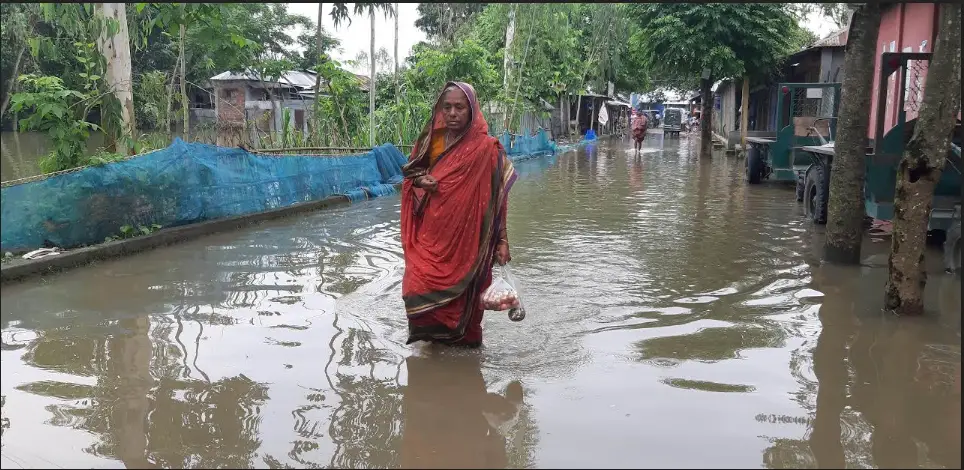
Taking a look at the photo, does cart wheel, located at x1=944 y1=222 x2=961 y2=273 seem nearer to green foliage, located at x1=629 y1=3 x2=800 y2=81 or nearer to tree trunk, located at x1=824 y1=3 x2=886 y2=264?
tree trunk, located at x1=824 y1=3 x2=886 y2=264

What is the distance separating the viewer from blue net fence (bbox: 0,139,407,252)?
6.75 m

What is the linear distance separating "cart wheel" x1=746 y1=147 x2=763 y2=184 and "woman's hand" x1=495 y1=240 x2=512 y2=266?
1165 cm

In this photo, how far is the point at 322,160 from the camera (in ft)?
39.3

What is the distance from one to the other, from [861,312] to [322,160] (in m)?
8.71

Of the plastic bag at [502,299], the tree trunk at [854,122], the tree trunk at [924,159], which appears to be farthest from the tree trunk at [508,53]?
the plastic bag at [502,299]

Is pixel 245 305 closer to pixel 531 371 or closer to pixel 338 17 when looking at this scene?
pixel 531 371

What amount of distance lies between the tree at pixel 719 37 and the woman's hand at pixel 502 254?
17.2 metres

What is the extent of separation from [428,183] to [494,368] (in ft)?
3.79

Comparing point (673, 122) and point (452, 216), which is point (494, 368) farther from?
point (673, 122)

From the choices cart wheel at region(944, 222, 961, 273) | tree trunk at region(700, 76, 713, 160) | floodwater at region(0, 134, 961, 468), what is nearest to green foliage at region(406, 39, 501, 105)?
tree trunk at region(700, 76, 713, 160)

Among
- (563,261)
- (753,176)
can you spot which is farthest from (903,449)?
(753,176)

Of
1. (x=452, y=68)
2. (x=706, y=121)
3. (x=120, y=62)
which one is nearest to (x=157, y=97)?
(x=120, y=62)

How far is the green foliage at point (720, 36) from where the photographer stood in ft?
65.5

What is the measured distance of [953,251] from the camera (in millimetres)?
6535
